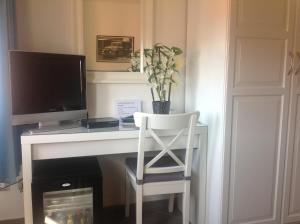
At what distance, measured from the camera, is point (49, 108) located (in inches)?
83.9

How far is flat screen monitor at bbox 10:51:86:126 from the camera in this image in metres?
1.98

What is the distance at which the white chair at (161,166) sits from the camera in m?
1.92

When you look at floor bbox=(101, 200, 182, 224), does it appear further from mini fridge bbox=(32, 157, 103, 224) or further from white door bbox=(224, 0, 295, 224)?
white door bbox=(224, 0, 295, 224)

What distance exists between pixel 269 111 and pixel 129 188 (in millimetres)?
1296

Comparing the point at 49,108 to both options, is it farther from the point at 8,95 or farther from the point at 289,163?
the point at 289,163

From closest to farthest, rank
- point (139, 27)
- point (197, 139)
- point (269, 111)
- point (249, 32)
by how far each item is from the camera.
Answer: point (249, 32)
point (269, 111)
point (197, 139)
point (139, 27)

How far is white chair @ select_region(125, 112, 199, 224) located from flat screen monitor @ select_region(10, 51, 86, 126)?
0.57 meters

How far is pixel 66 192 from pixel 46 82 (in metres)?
0.78

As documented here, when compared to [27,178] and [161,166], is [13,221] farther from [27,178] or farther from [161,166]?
[161,166]

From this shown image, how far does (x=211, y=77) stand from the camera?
216 centimetres

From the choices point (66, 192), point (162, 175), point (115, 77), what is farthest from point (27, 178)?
point (115, 77)

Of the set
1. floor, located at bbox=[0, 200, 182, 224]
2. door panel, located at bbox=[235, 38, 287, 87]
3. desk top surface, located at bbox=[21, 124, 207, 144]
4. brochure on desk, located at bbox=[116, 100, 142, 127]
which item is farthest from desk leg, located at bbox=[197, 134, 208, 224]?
brochure on desk, located at bbox=[116, 100, 142, 127]

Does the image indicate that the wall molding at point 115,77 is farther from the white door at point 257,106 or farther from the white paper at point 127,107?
the white door at point 257,106

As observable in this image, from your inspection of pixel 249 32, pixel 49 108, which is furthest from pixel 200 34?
pixel 49 108
